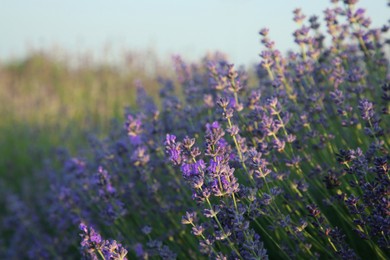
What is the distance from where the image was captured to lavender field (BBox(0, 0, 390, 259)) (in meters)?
1.85

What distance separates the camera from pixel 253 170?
2.12 m

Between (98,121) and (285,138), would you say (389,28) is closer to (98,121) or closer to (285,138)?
(285,138)

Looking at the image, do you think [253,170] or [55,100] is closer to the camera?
[253,170]

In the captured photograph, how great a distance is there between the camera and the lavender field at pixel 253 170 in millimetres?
1849

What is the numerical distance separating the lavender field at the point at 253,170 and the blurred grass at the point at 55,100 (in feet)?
4.65

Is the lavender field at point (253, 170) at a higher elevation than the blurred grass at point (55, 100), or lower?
lower

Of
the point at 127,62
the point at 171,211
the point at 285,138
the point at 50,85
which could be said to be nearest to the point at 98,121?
the point at 127,62

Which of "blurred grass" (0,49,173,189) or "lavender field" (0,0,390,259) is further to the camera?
"blurred grass" (0,49,173,189)

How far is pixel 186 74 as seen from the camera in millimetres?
3855

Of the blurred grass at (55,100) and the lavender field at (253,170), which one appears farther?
the blurred grass at (55,100)

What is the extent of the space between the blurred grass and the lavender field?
4.65 ft

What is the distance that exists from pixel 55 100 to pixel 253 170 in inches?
327

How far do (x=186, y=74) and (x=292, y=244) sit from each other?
191 centimetres

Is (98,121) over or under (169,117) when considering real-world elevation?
over
